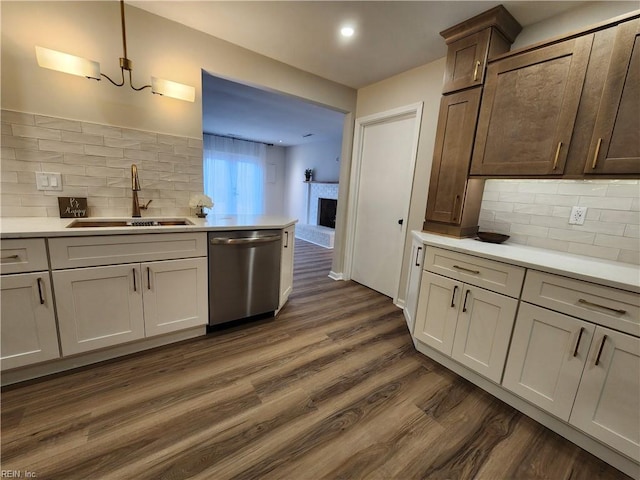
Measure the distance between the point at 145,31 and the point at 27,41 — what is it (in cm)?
69

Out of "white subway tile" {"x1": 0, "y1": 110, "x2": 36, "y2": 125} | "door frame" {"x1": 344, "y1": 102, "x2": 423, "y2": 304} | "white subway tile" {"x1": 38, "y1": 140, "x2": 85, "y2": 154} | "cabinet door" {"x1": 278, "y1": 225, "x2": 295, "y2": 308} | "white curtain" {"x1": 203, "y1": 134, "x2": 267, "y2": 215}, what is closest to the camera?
"white subway tile" {"x1": 0, "y1": 110, "x2": 36, "y2": 125}

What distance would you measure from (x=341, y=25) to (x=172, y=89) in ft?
4.50

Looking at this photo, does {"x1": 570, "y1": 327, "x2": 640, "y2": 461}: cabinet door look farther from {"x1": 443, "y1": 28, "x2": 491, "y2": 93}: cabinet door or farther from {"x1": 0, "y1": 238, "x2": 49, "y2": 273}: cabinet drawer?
{"x1": 0, "y1": 238, "x2": 49, "y2": 273}: cabinet drawer

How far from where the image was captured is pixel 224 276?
2064mm

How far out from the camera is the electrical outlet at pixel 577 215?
1701mm

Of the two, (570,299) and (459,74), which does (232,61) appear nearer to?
(459,74)

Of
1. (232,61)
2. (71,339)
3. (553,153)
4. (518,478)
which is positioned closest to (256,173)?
(232,61)

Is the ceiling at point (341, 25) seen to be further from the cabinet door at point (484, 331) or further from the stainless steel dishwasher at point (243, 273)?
the cabinet door at point (484, 331)

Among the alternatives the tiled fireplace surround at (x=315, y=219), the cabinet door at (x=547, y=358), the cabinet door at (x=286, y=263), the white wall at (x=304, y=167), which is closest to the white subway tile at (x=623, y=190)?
the cabinet door at (x=547, y=358)

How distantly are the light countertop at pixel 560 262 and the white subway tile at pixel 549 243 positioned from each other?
0.06 m

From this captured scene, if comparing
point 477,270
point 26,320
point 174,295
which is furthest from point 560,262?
point 26,320

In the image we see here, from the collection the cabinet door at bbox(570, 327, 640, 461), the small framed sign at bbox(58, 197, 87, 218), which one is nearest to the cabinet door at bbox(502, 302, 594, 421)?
the cabinet door at bbox(570, 327, 640, 461)

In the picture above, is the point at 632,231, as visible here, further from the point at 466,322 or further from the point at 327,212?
the point at 327,212

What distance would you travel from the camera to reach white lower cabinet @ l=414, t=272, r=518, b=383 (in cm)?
155
